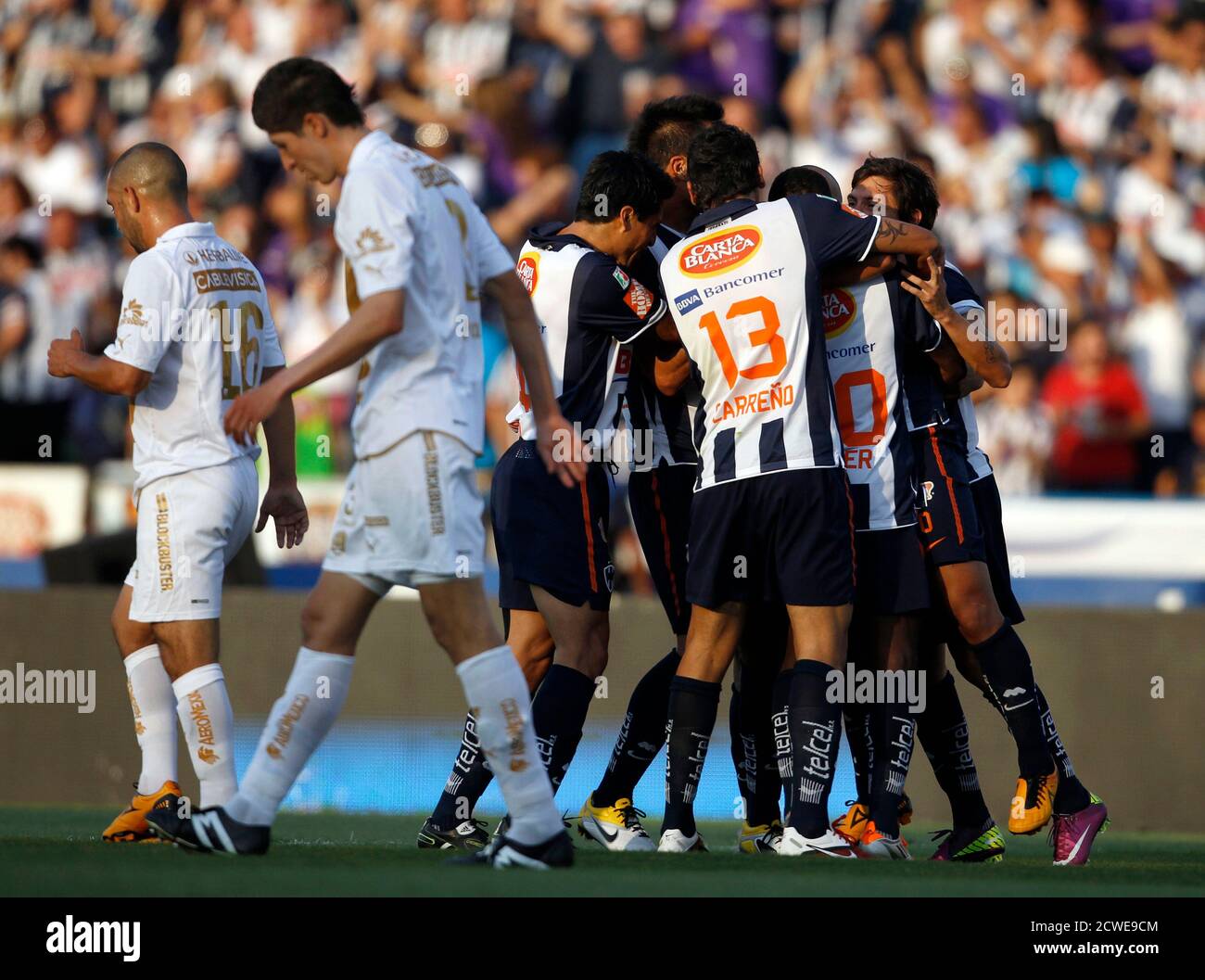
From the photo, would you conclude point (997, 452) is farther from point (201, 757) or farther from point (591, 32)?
point (201, 757)

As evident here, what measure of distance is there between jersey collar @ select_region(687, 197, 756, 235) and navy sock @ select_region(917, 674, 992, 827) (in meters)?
2.07

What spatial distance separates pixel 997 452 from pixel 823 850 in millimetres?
7174

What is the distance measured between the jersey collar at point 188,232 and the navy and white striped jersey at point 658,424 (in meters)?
1.71

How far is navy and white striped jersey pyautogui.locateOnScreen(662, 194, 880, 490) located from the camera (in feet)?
19.6

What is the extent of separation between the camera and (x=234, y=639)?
9883mm

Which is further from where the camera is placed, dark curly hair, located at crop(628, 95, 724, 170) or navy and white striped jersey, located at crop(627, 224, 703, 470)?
dark curly hair, located at crop(628, 95, 724, 170)

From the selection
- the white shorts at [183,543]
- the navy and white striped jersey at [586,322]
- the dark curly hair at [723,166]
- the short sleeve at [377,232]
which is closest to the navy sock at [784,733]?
the navy and white striped jersey at [586,322]

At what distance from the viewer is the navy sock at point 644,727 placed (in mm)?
6824

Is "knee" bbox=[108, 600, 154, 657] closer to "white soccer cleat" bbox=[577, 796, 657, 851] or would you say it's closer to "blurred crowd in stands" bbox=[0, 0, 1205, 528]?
"white soccer cleat" bbox=[577, 796, 657, 851]

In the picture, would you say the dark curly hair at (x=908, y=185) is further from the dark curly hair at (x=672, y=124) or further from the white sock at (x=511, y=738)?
the white sock at (x=511, y=738)

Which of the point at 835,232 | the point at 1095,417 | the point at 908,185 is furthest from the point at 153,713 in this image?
the point at 1095,417

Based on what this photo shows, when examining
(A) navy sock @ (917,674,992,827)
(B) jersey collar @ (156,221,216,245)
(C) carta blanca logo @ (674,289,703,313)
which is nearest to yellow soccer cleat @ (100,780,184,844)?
(B) jersey collar @ (156,221,216,245)

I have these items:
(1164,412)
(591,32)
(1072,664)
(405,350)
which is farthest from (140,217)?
(591,32)

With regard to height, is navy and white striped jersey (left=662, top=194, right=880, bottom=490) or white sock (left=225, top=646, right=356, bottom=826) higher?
navy and white striped jersey (left=662, top=194, right=880, bottom=490)
